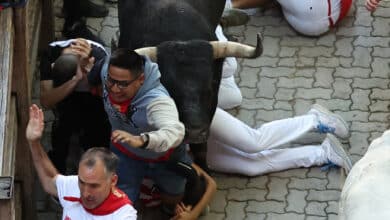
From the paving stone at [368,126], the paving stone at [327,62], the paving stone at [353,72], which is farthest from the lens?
the paving stone at [327,62]

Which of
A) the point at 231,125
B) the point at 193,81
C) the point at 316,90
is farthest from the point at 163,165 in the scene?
the point at 316,90

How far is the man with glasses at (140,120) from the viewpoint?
6.83m

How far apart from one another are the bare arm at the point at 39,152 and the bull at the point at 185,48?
105cm

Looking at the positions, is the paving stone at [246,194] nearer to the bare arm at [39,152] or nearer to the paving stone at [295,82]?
the paving stone at [295,82]

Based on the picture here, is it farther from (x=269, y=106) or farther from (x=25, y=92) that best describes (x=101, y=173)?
(x=269, y=106)

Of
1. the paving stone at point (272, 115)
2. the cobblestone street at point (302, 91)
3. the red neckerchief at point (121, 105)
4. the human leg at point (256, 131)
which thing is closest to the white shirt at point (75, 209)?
the red neckerchief at point (121, 105)

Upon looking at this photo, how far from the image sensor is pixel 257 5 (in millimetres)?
10664

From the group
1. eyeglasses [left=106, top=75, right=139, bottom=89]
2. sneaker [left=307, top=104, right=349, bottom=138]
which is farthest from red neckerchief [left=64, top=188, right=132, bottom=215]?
sneaker [left=307, top=104, right=349, bottom=138]

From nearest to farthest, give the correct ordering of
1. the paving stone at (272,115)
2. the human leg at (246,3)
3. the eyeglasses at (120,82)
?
1. the eyeglasses at (120,82)
2. the paving stone at (272,115)
3. the human leg at (246,3)

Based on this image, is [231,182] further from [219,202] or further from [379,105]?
[379,105]

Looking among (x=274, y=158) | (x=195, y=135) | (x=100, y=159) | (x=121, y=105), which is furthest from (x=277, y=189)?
(x=100, y=159)

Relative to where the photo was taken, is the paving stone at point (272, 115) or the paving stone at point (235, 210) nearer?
the paving stone at point (235, 210)

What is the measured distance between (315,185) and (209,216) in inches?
36.5

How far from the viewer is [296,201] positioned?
28.1 ft
